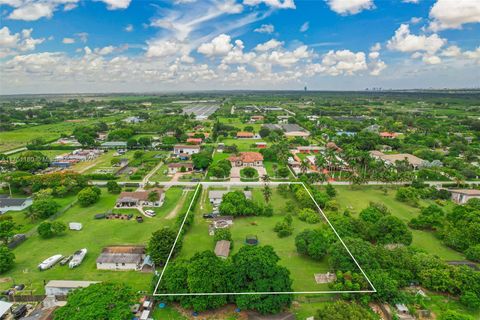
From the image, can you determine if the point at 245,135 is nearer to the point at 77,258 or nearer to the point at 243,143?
the point at 243,143

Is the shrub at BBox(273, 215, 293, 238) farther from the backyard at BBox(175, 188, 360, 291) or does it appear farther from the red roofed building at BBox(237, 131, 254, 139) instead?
the red roofed building at BBox(237, 131, 254, 139)

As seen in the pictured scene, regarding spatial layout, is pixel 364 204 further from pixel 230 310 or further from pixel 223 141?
pixel 223 141

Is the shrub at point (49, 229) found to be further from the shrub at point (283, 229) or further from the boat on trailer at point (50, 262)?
the shrub at point (283, 229)

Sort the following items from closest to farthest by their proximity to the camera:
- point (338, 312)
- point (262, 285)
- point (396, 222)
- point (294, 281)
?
1. point (338, 312)
2. point (262, 285)
3. point (294, 281)
4. point (396, 222)

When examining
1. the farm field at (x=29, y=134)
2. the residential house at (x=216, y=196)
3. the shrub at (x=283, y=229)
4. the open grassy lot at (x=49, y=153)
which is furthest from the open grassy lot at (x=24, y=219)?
the farm field at (x=29, y=134)

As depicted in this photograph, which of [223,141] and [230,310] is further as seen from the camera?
[223,141]

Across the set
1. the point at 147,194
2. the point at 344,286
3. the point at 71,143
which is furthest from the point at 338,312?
the point at 71,143

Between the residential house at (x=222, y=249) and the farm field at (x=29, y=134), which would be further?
the farm field at (x=29, y=134)
